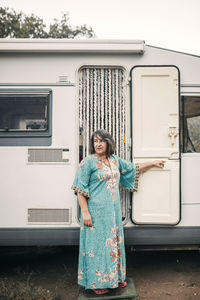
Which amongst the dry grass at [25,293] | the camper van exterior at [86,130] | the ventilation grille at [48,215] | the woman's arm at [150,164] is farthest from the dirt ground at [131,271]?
the woman's arm at [150,164]

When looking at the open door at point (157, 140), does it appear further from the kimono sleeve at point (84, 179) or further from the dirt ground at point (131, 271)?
the dirt ground at point (131, 271)

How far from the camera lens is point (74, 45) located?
11.1ft

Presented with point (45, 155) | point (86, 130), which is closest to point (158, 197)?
point (86, 130)

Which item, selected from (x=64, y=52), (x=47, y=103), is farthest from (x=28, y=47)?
(x=47, y=103)

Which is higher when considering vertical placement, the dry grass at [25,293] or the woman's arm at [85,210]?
the woman's arm at [85,210]

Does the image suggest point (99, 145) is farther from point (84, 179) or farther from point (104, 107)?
point (104, 107)

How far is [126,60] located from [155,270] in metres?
2.84

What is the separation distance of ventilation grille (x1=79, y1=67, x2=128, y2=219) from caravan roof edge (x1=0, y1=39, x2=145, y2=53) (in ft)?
0.78

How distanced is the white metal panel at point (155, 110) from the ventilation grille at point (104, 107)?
0.16m

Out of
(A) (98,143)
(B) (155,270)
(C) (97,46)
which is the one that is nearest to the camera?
(A) (98,143)

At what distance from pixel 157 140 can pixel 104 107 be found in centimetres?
76

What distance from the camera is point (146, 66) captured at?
11.2ft

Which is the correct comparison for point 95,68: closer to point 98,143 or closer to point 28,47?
point 28,47

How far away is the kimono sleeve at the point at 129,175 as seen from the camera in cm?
321
